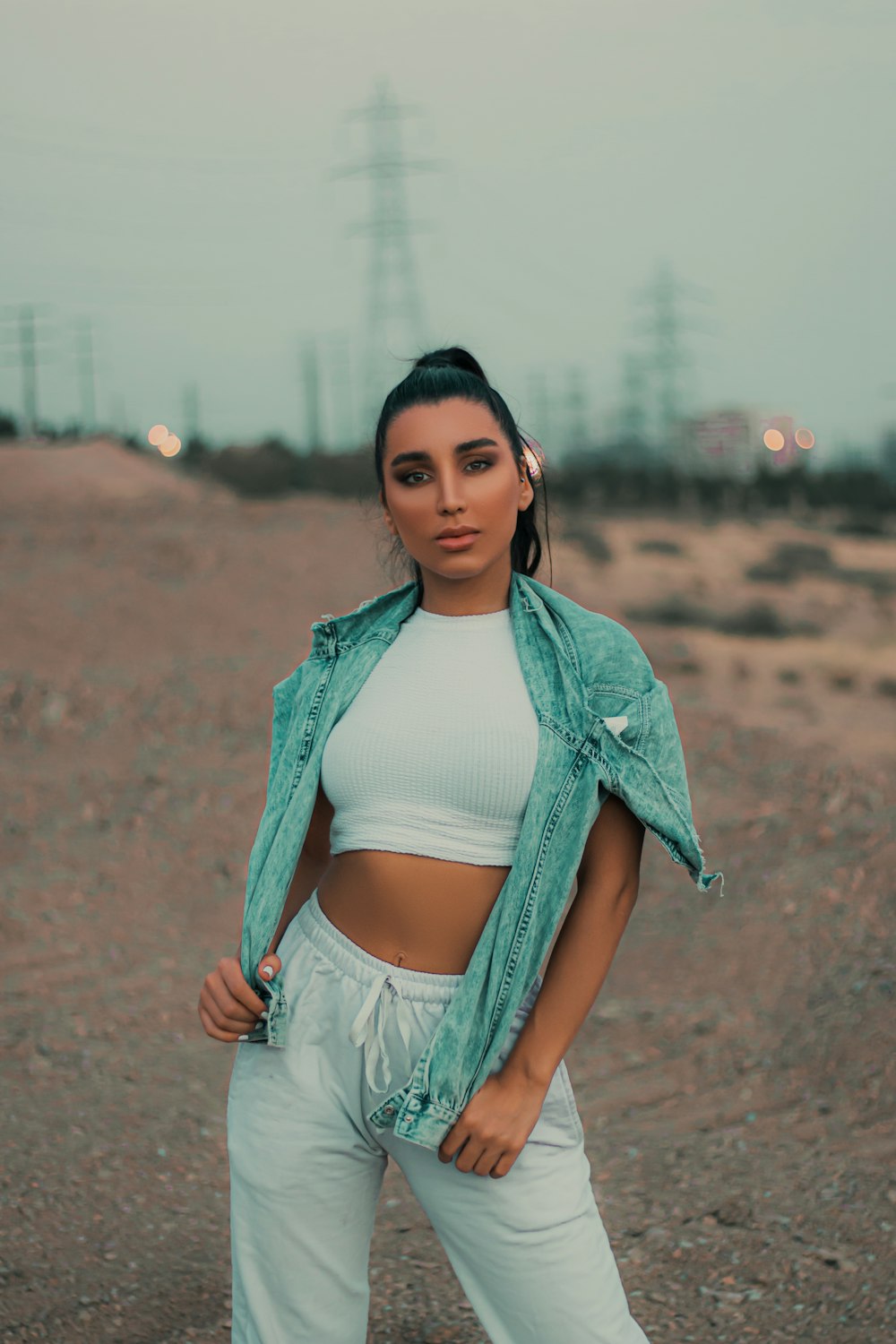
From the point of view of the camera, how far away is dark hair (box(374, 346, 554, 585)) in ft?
6.23

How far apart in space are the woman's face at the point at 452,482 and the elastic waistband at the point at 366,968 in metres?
0.56

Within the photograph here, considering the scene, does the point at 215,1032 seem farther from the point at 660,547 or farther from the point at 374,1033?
the point at 660,547

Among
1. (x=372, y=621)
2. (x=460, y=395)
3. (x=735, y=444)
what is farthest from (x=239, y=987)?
(x=735, y=444)

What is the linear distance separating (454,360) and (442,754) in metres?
0.65

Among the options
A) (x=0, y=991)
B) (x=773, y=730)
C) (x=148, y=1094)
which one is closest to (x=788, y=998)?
(x=148, y=1094)

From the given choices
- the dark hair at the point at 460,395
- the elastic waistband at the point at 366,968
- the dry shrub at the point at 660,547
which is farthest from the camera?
the dry shrub at the point at 660,547

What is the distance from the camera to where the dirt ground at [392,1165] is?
11.4 ft

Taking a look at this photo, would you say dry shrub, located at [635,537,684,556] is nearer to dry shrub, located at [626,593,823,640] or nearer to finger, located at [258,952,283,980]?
dry shrub, located at [626,593,823,640]

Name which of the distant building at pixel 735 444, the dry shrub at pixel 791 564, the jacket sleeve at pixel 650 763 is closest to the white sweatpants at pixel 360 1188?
the jacket sleeve at pixel 650 763

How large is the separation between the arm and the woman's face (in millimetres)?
420

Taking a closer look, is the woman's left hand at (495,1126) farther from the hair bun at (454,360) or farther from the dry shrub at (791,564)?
the dry shrub at (791,564)

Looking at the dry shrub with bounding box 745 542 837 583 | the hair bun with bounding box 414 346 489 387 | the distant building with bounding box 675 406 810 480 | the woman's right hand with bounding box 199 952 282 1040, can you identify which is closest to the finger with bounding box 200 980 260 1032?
the woman's right hand with bounding box 199 952 282 1040

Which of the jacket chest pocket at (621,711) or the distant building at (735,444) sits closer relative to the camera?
the jacket chest pocket at (621,711)

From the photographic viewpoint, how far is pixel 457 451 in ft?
6.09
